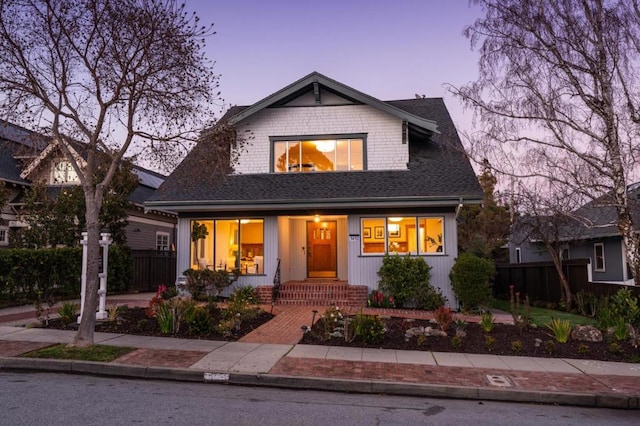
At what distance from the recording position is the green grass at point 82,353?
7926 millimetres

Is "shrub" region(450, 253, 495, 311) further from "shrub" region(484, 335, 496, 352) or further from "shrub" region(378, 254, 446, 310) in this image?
"shrub" region(484, 335, 496, 352)

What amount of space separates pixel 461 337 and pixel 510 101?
7.50 metres

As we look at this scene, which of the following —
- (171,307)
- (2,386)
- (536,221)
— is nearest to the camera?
(2,386)

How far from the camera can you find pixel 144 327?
10.5 m

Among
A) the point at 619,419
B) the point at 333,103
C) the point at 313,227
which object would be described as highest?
the point at 333,103

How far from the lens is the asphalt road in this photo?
17.8 ft

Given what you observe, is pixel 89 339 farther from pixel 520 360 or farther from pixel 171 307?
pixel 520 360

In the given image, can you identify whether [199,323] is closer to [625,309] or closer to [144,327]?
[144,327]

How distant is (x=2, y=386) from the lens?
6.61 meters

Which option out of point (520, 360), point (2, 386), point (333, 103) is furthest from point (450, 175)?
point (2, 386)

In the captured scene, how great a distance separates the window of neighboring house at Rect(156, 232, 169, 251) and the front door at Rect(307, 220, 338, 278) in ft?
37.3

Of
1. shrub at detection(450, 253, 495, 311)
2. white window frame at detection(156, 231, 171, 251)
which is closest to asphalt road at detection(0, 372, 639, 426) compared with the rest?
shrub at detection(450, 253, 495, 311)

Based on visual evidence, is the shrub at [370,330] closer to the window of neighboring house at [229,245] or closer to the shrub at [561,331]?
the shrub at [561,331]

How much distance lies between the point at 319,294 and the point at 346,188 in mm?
3515
